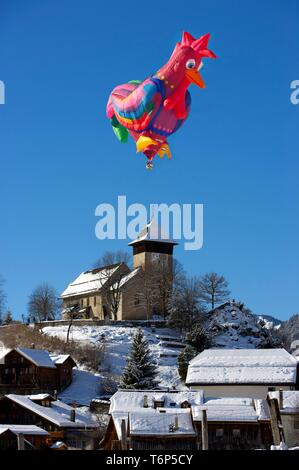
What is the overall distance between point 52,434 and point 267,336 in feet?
110

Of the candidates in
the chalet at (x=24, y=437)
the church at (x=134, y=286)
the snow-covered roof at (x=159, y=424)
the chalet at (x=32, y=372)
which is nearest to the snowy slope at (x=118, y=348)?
the chalet at (x=32, y=372)

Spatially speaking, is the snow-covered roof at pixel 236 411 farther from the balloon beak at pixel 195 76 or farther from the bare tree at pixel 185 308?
the bare tree at pixel 185 308

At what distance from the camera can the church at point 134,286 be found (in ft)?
263

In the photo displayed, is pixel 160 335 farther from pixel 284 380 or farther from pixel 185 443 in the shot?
pixel 185 443

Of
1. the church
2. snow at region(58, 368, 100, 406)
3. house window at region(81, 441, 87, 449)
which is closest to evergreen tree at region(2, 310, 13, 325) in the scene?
the church

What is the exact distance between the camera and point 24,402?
42031 mm

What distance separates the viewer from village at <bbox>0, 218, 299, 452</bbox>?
34156mm

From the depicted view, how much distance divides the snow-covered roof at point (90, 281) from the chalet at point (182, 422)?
4539 centimetres

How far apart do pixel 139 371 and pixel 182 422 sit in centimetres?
1651

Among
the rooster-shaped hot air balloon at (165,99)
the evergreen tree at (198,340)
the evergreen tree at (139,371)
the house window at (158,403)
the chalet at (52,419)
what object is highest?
the rooster-shaped hot air balloon at (165,99)

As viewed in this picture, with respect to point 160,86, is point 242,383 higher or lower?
lower

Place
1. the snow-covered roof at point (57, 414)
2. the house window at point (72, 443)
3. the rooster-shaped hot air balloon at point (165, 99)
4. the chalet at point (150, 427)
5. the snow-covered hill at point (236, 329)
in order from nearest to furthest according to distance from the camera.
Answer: the rooster-shaped hot air balloon at point (165, 99), the chalet at point (150, 427), the house window at point (72, 443), the snow-covered roof at point (57, 414), the snow-covered hill at point (236, 329)

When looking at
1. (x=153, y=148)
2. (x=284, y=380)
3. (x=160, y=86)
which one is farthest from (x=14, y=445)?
(x=284, y=380)

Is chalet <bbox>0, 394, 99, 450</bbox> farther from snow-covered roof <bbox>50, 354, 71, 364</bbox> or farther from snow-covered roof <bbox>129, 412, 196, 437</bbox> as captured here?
snow-covered roof <bbox>50, 354, 71, 364</bbox>
